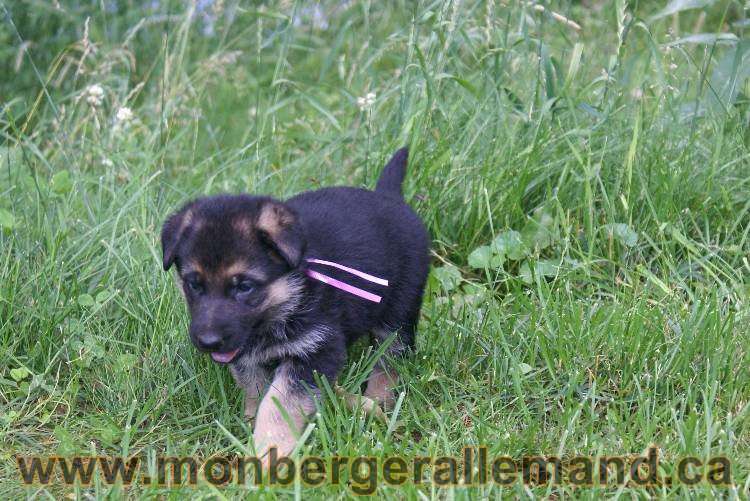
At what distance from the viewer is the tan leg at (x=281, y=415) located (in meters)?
2.95

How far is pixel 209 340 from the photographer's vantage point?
2.86 metres

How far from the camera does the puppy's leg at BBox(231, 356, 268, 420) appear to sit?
326 cm

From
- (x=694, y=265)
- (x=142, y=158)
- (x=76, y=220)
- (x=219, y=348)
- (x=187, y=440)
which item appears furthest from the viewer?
(x=142, y=158)

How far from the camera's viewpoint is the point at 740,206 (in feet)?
14.0

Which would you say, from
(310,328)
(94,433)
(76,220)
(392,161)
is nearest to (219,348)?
(310,328)

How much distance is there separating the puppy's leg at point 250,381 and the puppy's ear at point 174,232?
451 mm

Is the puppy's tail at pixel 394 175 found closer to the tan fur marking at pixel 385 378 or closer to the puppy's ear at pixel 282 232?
the tan fur marking at pixel 385 378

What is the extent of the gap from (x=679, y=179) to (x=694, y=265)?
16.7 inches

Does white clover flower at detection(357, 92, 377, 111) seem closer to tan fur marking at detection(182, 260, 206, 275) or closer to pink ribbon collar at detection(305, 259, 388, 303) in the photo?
pink ribbon collar at detection(305, 259, 388, 303)

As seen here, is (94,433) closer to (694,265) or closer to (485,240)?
(485,240)

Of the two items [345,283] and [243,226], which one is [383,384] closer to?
[345,283]

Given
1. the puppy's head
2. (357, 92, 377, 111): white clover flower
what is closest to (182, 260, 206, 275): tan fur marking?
the puppy's head

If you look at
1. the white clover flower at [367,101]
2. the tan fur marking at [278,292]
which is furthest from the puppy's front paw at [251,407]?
the white clover flower at [367,101]

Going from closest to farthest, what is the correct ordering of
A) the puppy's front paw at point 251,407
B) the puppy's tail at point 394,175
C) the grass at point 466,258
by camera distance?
1. the grass at point 466,258
2. the puppy's front paw at point 251,407
3. the puppy's tail at point 394,175
